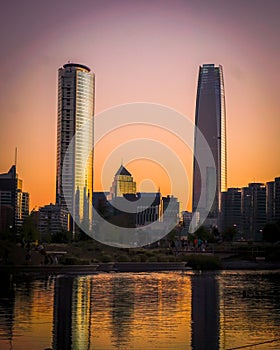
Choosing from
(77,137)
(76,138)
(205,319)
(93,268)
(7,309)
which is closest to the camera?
(205,319)

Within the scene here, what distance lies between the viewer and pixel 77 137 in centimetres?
16538

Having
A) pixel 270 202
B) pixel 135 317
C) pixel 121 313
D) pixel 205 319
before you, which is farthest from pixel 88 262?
pixel 270 202

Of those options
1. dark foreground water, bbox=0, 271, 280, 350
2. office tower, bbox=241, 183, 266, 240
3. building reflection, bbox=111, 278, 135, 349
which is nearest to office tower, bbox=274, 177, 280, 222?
office tower, bbox=241, 183, 266, 240

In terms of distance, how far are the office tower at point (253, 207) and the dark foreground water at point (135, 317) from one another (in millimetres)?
→ 147993

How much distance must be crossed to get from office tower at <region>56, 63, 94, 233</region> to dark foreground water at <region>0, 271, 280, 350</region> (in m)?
126

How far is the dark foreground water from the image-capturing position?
15.5 metres

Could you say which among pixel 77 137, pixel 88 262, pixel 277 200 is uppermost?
pixel 77 137

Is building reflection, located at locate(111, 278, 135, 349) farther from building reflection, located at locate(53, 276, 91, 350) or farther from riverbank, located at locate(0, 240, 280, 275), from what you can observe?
riverbank, located at locate(0, 240, 280, 275)

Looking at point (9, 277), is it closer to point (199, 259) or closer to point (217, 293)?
point (217, 293)

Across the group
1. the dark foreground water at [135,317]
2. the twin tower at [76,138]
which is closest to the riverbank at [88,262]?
the dark foreground water at [135,317]

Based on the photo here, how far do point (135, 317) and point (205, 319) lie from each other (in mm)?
2089

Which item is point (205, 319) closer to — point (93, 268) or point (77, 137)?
point (93, 268)

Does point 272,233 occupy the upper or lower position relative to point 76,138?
lower

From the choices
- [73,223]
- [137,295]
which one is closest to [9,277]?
[137,295]
